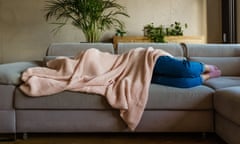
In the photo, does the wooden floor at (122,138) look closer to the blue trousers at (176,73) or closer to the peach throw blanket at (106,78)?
the peach throw blanket at (106,78)

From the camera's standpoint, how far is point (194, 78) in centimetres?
266

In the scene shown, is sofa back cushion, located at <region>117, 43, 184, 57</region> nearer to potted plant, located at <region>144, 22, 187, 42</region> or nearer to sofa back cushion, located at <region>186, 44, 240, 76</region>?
sofa back cushion, located at <region>186, 44, 240, 76</region>

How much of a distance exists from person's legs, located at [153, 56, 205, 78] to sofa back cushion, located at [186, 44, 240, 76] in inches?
21.6

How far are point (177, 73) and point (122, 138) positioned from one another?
2.07ft

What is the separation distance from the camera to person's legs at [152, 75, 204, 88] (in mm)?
2604

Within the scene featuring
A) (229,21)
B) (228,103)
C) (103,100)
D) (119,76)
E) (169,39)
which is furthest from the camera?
(229,21)

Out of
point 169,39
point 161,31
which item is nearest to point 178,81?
point 161,31

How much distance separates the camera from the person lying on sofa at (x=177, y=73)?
8.59ft

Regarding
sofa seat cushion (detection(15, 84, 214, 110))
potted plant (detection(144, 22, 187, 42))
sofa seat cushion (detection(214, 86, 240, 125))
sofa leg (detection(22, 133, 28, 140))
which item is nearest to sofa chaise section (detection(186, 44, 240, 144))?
sofa seat cushion (detection(214, 86, 240, 125))

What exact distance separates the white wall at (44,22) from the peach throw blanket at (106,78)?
7.72ft

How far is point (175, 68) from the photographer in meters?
2.66

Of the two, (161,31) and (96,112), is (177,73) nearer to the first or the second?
(96,112)

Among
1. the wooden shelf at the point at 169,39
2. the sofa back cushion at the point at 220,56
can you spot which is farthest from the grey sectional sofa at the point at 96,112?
the wooden shelf at the point at 169,39

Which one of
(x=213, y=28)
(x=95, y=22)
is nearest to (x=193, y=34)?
(x=213, y=28)
